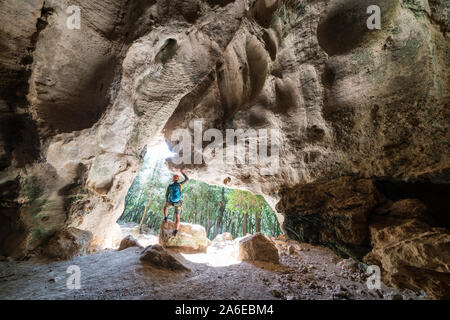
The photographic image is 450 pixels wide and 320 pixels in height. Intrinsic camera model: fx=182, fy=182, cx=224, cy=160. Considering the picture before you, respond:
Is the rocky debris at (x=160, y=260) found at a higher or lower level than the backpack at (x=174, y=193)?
lower

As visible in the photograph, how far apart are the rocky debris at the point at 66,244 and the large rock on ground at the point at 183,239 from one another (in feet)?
7.23

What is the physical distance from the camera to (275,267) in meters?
3.82

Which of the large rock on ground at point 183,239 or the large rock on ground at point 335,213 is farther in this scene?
the large rock on ground at point 183,239

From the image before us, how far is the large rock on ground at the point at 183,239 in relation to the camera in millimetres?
5977

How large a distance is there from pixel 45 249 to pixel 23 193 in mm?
1255

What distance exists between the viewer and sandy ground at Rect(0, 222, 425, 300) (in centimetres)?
247

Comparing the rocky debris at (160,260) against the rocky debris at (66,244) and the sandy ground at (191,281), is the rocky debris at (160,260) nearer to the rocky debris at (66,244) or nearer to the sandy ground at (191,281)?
the sandy ground at (191,281)

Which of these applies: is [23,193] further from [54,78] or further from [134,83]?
[134,83]

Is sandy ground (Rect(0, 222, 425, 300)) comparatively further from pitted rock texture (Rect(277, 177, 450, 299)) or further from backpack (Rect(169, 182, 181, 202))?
backpack (Rect(169, 182, 181, 202))

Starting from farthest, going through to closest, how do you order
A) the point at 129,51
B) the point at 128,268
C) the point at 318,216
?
the point at 129,51, the point at 318,216, the point at 128,268

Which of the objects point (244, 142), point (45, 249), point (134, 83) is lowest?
point (45, 249)

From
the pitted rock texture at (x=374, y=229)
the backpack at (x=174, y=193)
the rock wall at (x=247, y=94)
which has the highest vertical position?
the rock wall at (x=247, y=94)

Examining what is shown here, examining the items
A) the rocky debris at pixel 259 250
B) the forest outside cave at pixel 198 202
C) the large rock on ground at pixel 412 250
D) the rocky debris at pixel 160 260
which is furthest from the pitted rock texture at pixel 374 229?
the forest outside cave at pixel 198 202
